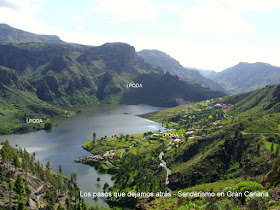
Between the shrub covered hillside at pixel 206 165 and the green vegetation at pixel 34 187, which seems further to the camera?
the green vegetation at pixel 34 187

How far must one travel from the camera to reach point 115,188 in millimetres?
156375

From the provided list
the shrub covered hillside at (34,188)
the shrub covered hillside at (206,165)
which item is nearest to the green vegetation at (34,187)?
the shrub covered hillside at (34,188)

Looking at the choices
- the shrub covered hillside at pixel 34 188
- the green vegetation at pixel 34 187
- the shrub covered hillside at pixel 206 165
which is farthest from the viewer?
the green vegetation at pixel 34 187

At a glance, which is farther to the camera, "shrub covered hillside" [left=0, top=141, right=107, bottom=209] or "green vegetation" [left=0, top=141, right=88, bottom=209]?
"green vegetation" [left=0, top=141, right=88, bottom=209]

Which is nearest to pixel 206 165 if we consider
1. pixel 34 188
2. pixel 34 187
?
pixel 34 188

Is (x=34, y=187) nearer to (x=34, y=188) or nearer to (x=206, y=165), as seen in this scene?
(x=34, y=188)

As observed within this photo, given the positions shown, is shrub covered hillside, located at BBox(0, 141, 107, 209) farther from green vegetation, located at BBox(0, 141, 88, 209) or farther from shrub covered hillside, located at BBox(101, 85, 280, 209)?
shrub covered hillside, located at BBox(101, 85, 280, 209)

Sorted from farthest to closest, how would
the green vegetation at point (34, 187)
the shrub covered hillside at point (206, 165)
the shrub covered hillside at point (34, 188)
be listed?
the green vegetation at point (34, 187) → the shrub covered hillside at point (34, 188) → the shrub covered hillside at point (206, 165)

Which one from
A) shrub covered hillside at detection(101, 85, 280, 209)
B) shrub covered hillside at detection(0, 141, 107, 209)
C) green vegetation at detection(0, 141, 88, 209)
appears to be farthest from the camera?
green vegetation at detection(0, 141, 88, 209)

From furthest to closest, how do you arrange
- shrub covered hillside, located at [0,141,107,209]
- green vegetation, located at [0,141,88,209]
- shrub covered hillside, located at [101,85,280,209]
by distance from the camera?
green vegetation, located at [0,141,88,209]
shrub covered hillside, located at [0,141,107,209]
shrub covered hillside, located at [101,85,280,209]

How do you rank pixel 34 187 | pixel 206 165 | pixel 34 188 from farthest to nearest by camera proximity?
pixel 34 187, pixel 34 188, pixel 206 165

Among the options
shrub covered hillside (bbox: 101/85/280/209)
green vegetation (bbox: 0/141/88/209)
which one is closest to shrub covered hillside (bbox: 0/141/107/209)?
green vegetation (bbox: 0/141/88/209)

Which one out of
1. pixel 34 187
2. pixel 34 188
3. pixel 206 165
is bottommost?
pixel 34 188

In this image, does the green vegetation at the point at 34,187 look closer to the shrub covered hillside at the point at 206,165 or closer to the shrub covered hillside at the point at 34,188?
the shrub covered hillside at the point at 34,188
